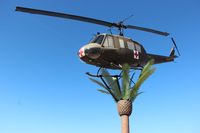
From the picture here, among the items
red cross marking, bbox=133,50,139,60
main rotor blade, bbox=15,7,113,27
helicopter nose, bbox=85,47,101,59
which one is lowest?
helicopter nose, bbox=85,47,101,59

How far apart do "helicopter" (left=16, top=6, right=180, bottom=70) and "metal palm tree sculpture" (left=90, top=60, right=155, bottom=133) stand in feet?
2.83

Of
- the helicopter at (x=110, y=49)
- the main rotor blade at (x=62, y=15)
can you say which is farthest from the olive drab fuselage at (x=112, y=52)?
the main rotor blade at (x=62, y=15)

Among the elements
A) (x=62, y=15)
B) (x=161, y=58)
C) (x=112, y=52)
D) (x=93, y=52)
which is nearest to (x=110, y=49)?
(x=112, y=52)

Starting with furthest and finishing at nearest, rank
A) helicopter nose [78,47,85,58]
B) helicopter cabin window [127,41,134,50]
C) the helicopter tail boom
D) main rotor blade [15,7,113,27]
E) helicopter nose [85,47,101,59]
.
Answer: the helicopter tail boom → helicopter cabin window [127,41,134,50] → helicopter nose [78,47,85,58] → helicopter nose [85,47,101,59] → main rotor blade [15,7,113,27]

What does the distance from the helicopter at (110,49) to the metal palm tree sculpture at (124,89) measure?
0.86 meters

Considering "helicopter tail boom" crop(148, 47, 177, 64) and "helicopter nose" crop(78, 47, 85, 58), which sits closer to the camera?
"helicopter nose" crop(78, 47, 85, 58)

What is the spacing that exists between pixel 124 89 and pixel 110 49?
309cm

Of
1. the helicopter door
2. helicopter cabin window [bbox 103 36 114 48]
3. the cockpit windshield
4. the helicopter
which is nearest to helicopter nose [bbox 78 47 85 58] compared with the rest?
the helicopter

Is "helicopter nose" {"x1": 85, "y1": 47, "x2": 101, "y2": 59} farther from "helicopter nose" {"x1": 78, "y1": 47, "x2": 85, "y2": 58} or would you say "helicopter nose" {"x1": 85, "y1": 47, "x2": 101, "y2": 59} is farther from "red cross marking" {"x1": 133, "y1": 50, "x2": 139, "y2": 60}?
"red cross marking" {"x1": 133, "y1": 50, "x2": 139, "y2": 60}

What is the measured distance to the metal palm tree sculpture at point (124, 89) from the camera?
22938mm

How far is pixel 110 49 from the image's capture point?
24.0 m

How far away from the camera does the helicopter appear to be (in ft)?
74.9

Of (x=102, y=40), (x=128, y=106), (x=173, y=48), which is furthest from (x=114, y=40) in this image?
(x=173, y=48)

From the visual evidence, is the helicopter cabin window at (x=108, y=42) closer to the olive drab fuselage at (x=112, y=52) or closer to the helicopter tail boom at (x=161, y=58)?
the olive drab fuselage at (x=112, y=52)
